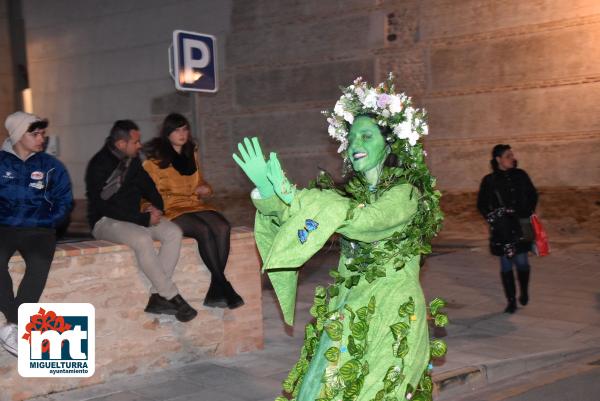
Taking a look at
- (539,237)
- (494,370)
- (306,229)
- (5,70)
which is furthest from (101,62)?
(306,229)

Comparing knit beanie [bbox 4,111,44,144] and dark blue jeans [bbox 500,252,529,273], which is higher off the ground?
knit beanie [bbox 4,111,44,144]

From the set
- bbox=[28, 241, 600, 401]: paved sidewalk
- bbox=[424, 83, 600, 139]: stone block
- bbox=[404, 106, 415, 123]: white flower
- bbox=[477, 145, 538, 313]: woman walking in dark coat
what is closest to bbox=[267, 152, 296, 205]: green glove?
bbox=[404, 106, 415, 123]: white flower

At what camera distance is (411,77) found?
15.5 m

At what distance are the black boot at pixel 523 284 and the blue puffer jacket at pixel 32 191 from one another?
5166mm

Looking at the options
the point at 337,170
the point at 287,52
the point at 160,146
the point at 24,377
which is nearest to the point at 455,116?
the point at 337,170

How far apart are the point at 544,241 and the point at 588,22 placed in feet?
22.0

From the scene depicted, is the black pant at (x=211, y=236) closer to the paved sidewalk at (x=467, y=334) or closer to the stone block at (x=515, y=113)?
the paved sidewalk at (x=467, y=334)

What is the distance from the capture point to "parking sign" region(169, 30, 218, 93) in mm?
7484

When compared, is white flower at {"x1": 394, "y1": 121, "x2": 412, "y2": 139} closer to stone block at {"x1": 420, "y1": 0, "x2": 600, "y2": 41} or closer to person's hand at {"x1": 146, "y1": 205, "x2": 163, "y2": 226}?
person's hand at {"x1": 146, "y1": 205, "x2": 163, "y2": 226}

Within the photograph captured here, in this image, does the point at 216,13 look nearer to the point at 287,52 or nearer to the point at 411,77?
the point at 287,52

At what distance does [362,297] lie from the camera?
10.9 feet

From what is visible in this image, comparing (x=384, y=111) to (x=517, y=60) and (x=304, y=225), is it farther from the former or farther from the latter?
(x=517, y=60)

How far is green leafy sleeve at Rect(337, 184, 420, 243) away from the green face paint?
0.23 meters

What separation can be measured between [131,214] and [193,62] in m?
2.01
